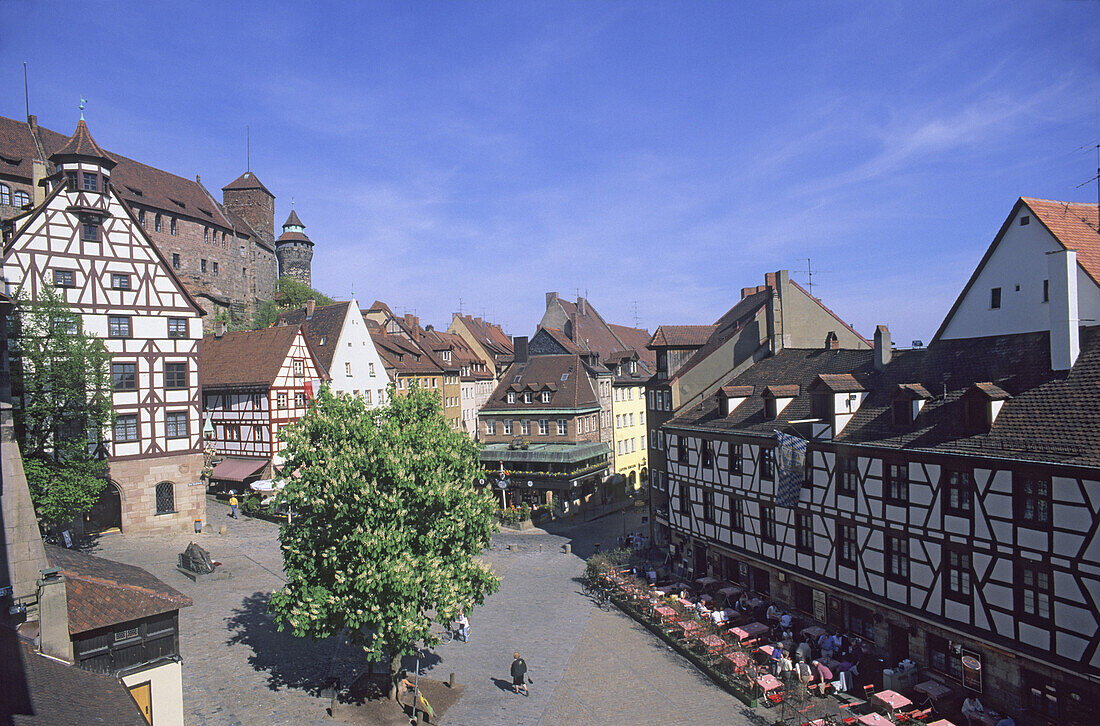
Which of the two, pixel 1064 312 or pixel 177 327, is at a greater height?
pixel 177 327

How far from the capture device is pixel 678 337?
37500mm

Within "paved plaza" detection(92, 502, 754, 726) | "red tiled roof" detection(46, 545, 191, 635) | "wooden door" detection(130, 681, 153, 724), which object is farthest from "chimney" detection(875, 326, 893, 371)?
"wooden door" detection(130, 681, 153, 724)

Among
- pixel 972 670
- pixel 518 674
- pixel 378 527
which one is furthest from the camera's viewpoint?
pixel 518 674

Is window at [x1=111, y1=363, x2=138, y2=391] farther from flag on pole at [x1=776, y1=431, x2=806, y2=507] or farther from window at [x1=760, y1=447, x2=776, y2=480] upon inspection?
flag on pole at [x1=776, y1=431, x2=806, y2=507]

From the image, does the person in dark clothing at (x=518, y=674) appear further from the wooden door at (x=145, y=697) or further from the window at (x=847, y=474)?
the window at (x=847, y=474)

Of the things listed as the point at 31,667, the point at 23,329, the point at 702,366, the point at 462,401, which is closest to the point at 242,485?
the point at 23,329

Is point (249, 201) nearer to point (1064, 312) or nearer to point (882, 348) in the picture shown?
point (882, 348)

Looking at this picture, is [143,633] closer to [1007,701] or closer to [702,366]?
[1007,701]

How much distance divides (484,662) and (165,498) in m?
20.5

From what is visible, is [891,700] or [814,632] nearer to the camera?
[891,700]

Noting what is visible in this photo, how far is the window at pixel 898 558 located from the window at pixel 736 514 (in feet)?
23.3

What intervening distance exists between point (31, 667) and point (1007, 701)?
21.3 m

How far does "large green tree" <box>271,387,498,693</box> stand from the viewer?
51.0 ft

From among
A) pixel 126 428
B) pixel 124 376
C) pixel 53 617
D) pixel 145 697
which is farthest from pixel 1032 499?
pixel 124 376
